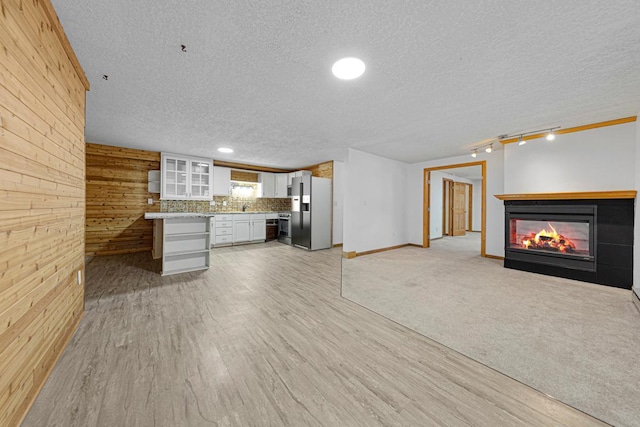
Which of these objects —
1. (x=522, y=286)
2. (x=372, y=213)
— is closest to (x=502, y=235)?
(x=522, y=286)

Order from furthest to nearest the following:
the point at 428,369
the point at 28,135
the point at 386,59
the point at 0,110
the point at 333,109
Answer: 1. the point at 333,109
2. the point at 386,59
3. the point at 428,369
4. the point at 28,135
5. the point at 0,110

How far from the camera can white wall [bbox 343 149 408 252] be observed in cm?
508

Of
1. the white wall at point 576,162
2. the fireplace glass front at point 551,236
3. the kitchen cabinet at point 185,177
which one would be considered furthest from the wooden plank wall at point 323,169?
the fireplace glass front at point 551,236

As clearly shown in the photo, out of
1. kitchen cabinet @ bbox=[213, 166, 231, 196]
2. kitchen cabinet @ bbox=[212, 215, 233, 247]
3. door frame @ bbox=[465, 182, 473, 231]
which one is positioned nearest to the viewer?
kitchen cabinet @ bbox=[212, 215, 233, 247]

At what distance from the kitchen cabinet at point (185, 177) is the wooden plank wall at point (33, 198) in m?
3.73

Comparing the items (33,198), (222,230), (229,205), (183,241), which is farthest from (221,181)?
(33,198)

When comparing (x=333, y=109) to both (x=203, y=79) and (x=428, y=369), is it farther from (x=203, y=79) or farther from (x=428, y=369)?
(x=428, y=369)

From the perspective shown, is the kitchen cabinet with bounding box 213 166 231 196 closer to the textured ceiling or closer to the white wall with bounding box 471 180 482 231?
the textured ceiling

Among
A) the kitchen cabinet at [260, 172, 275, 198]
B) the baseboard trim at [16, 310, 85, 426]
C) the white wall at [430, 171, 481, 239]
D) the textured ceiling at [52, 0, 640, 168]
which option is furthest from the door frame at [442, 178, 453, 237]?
the baseboard trim at [16, 310, 85, 426]

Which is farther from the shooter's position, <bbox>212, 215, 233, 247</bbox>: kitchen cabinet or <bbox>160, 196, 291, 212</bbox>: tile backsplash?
<bbox>212, 215, 233, 247</bbox>: kitchen cabinet

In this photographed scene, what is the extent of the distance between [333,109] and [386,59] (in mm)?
1093

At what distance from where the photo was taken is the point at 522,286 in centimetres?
323

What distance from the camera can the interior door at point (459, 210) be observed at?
862 cm

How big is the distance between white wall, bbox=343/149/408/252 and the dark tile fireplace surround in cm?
240
